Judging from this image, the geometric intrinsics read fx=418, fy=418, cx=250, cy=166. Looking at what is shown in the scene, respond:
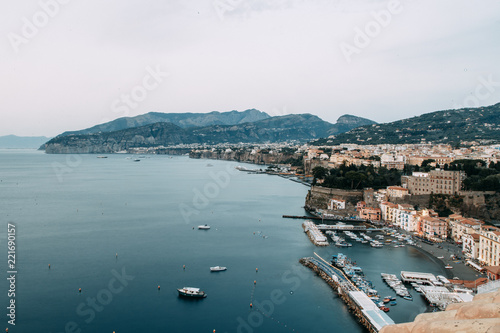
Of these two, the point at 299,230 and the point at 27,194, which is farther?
the point at 27,194

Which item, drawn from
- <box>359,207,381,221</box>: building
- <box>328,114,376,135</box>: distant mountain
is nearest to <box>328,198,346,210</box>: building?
<box>359,207,381,221</box>: building

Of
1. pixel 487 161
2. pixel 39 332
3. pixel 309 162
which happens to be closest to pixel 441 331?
pixel 39 332

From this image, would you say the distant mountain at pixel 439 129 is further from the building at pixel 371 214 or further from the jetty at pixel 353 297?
the jetty at pixel 353 297

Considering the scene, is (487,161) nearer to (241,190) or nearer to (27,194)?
(241,190)


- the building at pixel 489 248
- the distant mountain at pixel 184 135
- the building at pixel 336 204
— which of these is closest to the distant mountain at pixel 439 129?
the building at pixel 336 204

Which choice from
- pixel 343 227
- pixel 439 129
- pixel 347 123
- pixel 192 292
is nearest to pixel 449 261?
pixel 343 227

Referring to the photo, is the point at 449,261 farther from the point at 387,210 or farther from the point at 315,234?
the point at 387,210
